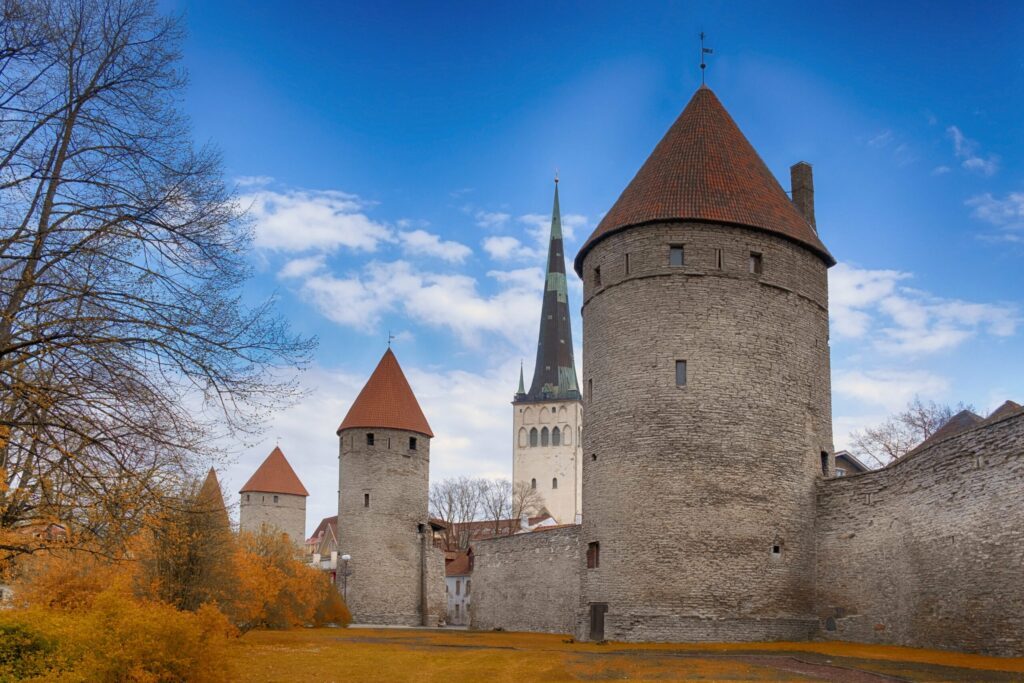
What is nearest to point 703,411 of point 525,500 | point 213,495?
point 213,495

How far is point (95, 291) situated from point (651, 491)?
14.2 m

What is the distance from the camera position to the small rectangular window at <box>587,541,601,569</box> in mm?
21812

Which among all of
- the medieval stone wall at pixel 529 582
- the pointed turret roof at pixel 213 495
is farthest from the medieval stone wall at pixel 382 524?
the pointed turret roof at pixel 213 495

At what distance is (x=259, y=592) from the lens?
30.1 meters

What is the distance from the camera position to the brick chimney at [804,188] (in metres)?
25.8

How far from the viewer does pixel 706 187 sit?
22.5 m

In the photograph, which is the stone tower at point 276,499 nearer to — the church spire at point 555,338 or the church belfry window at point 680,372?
the church spire at point 555,338

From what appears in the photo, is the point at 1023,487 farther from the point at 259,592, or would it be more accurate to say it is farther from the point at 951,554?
the point at 259,592

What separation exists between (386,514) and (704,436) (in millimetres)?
22803

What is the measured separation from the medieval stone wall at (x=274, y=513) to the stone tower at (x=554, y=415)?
2820cm

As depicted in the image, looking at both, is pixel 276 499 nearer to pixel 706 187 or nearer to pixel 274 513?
pixel 274 513

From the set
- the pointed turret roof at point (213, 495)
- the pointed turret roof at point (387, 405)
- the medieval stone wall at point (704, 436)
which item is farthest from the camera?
the pointed turret roof at point (387, 405)

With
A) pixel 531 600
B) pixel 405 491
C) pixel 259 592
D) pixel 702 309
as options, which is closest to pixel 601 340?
pixel 702 309

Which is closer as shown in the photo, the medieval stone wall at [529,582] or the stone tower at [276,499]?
the medieval stone wall at [529,582]
